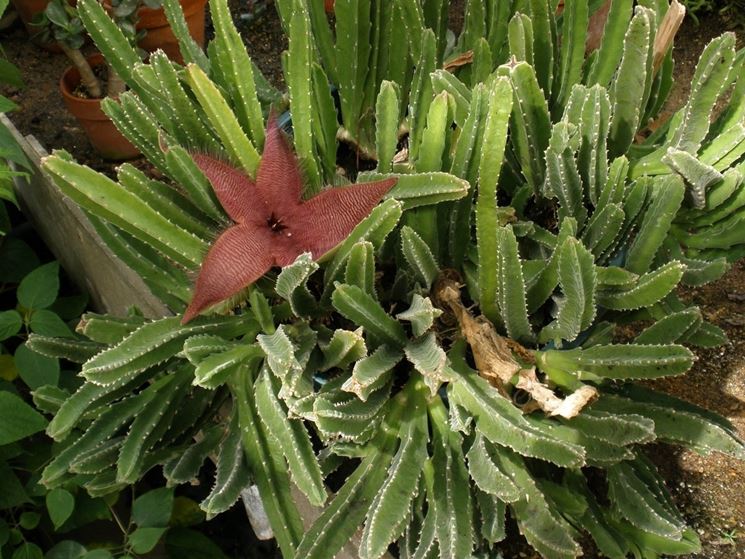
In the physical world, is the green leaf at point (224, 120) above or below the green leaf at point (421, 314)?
above

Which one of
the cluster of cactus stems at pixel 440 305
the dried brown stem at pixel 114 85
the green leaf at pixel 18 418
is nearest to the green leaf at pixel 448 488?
the cluster of cactus stems at pixel 440 305

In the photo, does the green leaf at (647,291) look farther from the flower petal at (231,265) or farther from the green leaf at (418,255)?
the flower petal at (231,265)

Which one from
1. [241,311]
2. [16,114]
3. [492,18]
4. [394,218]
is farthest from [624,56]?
[16,114]

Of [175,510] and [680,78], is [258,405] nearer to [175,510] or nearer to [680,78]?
[175,510]

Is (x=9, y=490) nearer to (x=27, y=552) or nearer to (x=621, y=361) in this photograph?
(x=27, y=552)

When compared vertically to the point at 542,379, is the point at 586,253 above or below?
above

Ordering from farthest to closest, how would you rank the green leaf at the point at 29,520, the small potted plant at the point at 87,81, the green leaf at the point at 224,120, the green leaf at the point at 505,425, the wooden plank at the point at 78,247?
the small potted plant at the point at 87,81, the wooden plank at the point at 78,247, the green leaf at the point at 29,520, the green leaf at the point at 224,120, the green leaf at the point at 505,425

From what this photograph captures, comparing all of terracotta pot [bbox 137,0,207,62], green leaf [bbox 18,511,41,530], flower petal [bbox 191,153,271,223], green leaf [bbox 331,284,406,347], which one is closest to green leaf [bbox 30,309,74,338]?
green leaf [bbox 18,511,41,530]

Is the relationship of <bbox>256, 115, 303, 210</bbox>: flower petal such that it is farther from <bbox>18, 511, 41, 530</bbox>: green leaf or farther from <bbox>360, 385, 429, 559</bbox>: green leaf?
<bbox>18, 511, 41, 530</bbox>: green leaf
